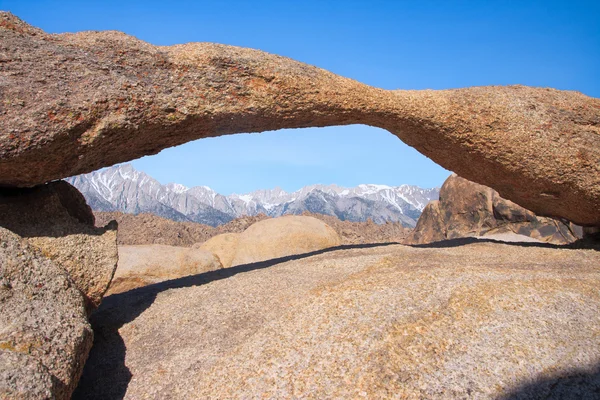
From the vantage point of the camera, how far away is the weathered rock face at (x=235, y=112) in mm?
3844

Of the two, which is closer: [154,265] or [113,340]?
[113,340]

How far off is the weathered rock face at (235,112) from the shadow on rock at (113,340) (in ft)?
5.12

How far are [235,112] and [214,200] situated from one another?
398 feet

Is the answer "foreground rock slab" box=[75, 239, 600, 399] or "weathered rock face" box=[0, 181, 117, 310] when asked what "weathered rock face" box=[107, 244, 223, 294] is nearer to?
"foreground rock slab" box=[75, 239, 600, 399]

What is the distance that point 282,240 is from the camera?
10344 millimetres

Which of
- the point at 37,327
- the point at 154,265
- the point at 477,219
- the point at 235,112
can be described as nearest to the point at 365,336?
the point at 37,327

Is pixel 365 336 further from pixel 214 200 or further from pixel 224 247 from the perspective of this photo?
pixel 214 200

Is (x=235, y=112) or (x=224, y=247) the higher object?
(x=235, y=112)

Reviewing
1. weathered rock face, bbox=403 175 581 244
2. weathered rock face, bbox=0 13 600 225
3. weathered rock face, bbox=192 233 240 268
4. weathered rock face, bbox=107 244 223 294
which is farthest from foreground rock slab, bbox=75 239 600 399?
weathered rock face, bbox=403 175 581 244

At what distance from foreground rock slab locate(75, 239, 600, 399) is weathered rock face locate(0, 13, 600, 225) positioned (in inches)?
58.9

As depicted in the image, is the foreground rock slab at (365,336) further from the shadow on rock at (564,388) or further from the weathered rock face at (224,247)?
the weathered rock face at (224,247)

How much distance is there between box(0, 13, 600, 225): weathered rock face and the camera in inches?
151

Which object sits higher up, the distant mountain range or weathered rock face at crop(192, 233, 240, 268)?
weathered rock face at crop(192, 233, 240, 268)

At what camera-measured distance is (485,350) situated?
11.1 feet
